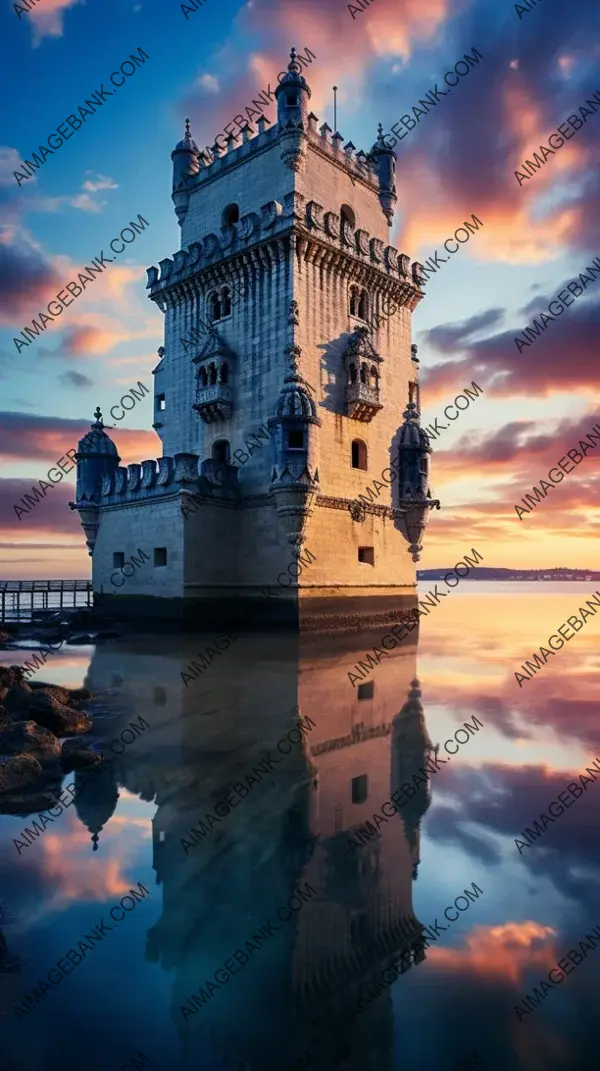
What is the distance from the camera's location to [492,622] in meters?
33.3

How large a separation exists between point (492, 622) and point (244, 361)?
65.0 ft

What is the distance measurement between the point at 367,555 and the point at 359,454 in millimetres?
4197

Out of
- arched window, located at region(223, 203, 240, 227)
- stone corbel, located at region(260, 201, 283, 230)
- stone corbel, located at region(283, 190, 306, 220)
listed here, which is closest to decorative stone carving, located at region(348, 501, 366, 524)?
stone corbel, located at region(283, 190, 306, 220)

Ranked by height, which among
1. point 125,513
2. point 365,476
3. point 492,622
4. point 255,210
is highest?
point 255,210

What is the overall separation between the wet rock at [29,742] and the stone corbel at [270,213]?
66.8ft

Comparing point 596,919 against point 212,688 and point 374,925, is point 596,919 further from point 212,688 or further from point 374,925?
point 212,688

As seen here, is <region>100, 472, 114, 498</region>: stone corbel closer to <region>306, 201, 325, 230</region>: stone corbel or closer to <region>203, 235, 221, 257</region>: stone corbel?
<region>203, 235, 221, 257</region>: stone corbel

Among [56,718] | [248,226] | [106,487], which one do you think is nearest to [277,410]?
[248,226]

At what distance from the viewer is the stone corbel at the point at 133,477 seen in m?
23.8

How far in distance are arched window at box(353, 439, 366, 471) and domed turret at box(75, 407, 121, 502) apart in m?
10.8

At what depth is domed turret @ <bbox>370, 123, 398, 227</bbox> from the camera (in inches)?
1104

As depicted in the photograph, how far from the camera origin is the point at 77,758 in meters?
7.23

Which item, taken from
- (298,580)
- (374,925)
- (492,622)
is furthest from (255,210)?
(374,925)

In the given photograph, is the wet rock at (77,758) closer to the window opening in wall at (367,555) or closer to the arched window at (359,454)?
the window opening in wall at (367,555)
